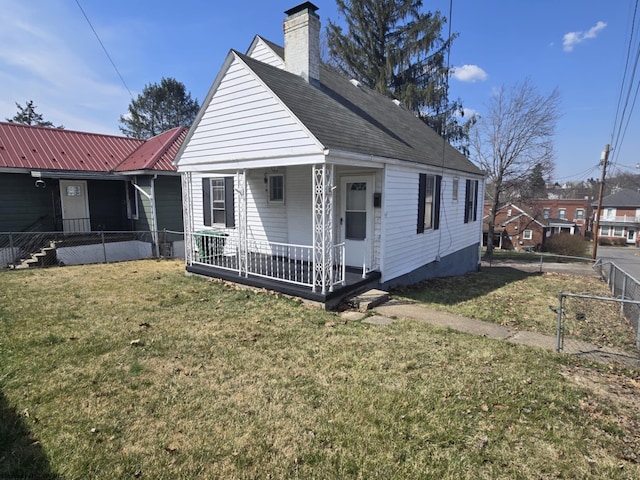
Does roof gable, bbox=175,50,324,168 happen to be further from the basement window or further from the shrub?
the shrub

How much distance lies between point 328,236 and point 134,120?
37390mm

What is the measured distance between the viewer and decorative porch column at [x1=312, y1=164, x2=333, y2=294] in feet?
21.6

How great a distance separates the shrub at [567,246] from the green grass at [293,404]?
126 ft

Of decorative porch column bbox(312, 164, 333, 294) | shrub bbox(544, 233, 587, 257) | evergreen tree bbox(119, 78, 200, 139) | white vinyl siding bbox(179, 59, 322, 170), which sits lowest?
shrub bbox(544, 233, 587, 257)

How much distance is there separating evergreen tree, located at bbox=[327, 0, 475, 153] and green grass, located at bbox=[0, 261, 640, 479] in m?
22.6

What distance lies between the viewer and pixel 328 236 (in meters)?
6.80

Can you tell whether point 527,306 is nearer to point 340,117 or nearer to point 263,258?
point 340,117

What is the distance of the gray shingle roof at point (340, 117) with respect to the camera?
7.08 m

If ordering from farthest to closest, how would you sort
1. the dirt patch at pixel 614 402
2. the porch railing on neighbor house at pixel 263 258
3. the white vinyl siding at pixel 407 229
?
the white vinyl siding at pixel 407 229
the porch railing on neighbor house at pixel 263 258
the dirt patch at pixel 614 402

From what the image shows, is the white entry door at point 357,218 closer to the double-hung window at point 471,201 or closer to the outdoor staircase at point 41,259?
the double-hung window at point 471,201

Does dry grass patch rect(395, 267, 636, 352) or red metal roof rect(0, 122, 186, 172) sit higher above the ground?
red metal roof rect(0, 122, 186, 172)

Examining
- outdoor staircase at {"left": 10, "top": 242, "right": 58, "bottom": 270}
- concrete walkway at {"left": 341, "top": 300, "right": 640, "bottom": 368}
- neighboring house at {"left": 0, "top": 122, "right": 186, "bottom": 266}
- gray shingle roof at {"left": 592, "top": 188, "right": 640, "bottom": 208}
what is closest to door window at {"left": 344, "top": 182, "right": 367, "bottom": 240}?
concrete walkway at {"left": 341, "top": 300, "right": 640, "bottom": 368}

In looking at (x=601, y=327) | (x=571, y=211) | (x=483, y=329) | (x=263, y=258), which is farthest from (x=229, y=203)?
(x=571, y=211)

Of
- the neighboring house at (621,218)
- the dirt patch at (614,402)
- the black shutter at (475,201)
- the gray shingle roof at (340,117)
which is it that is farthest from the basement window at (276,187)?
the neighboring house at (621,218)
